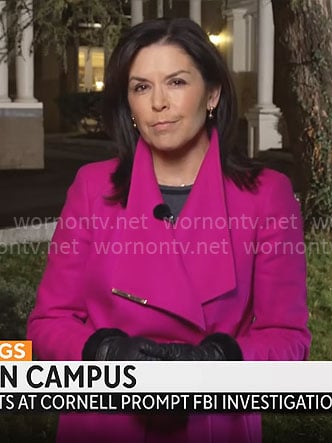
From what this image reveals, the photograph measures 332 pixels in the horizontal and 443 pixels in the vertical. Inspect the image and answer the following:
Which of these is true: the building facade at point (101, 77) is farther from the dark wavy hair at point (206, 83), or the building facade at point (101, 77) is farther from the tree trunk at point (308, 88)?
the dark wavy hair at point (206, 83)

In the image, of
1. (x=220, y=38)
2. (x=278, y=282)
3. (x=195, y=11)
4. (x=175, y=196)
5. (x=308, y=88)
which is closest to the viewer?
(x=278, y=282)

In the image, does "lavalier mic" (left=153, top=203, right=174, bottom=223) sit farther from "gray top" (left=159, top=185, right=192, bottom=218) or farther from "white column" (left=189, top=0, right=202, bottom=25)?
"white column" (left=189, top=0, right=202, bottom=25)

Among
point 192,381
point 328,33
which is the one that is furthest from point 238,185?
point 328,33

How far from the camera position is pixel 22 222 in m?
1.75

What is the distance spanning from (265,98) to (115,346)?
74 cm

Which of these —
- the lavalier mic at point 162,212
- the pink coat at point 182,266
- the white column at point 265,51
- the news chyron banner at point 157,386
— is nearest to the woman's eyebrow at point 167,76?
the pink coat at point 182,266

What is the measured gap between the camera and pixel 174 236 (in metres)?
1.36

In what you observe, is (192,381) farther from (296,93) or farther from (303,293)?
(296,93)

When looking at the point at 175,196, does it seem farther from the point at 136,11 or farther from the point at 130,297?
the point at 136,11

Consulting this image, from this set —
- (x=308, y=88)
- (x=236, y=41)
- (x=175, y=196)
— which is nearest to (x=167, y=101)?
(x=175, y=196)

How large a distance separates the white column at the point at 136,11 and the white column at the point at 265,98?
0.28 metres

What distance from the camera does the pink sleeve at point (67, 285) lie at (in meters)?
1.29

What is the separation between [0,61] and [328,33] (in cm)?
80

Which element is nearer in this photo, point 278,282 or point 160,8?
point 278,282
